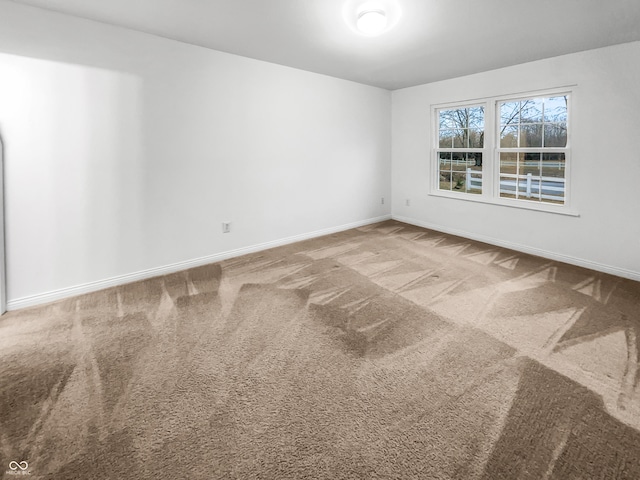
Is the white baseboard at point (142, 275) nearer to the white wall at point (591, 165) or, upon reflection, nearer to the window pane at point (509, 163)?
the window pane at point (509, 163)

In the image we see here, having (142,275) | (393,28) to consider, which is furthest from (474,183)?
(142,275)

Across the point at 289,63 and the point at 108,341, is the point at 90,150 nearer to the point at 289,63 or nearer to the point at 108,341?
the point at 108,341

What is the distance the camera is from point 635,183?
3.44 meters

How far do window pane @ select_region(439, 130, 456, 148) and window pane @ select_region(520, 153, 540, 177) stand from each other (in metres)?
1.17

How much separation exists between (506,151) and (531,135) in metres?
0.34

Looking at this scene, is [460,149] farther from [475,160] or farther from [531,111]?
[531,111]

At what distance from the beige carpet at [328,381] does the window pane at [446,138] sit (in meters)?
2.73

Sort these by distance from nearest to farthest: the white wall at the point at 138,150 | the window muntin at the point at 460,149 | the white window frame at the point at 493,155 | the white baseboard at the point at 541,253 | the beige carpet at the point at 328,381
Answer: the beige carpet at the point at 328,381, the white wall at the point at 138,150, the white baseboard at the point at 541,253, the white window frame at the point at 493,155, the window muntin at the point at 460,149

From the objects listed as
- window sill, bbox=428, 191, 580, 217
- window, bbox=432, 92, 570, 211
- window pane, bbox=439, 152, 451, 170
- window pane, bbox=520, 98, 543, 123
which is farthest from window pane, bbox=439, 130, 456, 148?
window pane, bbox=520, 98, 543, 123

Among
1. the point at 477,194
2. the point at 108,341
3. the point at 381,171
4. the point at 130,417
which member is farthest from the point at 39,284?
the point at 477,194

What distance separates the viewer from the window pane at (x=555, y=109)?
3992 millimetres

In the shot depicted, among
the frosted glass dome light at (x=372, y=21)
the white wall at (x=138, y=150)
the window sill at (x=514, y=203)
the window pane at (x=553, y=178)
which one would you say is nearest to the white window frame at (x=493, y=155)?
the window sill at (x=514, y=203)

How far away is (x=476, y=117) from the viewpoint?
4.99 m

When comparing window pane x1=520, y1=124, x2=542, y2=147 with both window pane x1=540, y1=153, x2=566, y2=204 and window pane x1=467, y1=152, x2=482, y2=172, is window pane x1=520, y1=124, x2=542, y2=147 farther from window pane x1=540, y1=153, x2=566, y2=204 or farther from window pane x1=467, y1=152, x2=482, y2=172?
window pane x1=467, y1=152, x2=482, y2=172
